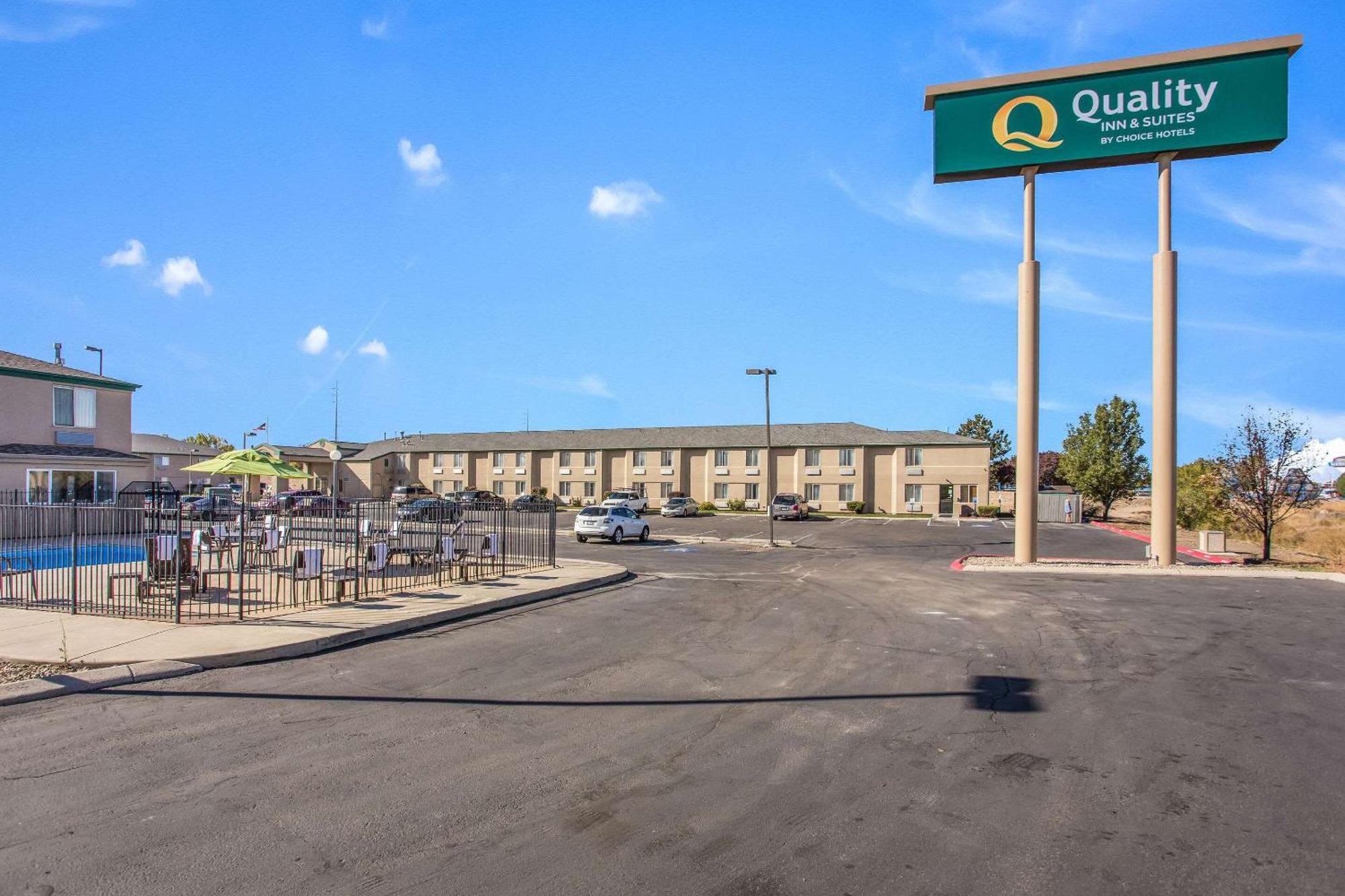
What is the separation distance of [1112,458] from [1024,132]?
43375 millimetres

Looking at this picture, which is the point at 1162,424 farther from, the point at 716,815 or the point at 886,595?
the point at 716,815

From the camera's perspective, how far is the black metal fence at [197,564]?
12930 mm

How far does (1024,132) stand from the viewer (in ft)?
83.7

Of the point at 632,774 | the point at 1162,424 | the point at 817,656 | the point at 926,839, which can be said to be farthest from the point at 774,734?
the point at 1162,424

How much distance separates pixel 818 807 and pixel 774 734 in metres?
1.63

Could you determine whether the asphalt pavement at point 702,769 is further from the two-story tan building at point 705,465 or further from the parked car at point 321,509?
the two-story tan building at point 705,465

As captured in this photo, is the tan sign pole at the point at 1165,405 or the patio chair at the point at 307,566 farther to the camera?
the tan sign pole at the point at 1165,405

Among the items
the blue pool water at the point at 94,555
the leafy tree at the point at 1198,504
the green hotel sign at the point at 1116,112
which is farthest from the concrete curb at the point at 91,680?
the leafy tree at the point at 1198,504

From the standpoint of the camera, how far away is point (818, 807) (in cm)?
534

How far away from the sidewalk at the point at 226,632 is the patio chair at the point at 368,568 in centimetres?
56

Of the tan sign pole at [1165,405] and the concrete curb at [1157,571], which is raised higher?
the tan sign pole at [1165,405]

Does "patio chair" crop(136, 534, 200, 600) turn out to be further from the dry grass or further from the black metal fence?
the dry grass

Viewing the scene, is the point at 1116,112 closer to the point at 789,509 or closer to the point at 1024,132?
the point at 1024,132

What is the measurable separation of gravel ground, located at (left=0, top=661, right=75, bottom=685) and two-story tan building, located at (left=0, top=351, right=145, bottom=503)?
2052 centimetres
